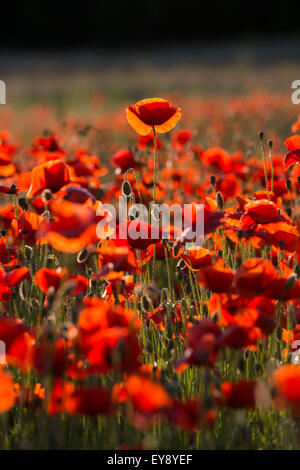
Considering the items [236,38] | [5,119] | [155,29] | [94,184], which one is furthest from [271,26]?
[94,184]

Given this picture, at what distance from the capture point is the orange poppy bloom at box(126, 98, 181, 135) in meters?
1.83

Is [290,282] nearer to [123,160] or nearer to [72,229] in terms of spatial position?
[72,229]

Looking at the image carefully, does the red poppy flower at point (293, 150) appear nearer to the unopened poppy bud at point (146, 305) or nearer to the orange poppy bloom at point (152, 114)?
the orange poppy bloom at point (152, 114)

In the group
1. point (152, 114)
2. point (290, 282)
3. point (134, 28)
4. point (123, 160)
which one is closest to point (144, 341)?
point (290, 282)

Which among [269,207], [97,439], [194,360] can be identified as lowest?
[97,439]

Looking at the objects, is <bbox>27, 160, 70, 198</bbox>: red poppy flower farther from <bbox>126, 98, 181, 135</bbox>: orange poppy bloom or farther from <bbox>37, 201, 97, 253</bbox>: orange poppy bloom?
<bbox>37, 201, 97, 253</bbox>: orange poppy bloom

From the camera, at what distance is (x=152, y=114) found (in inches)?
72.8

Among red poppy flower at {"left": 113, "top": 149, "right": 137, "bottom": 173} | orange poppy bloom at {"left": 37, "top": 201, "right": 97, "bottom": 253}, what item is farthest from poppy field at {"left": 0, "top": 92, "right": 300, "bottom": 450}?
red poppy flower at {"left": 113, "top": 149, "right": 137, "bottom": 173}

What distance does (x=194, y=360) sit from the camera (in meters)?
1.16

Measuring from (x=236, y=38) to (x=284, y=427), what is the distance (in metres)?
35.2

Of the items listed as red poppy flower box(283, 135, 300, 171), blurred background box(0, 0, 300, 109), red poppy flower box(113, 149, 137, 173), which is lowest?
red poppy flower box(283, 135, 300, 171)

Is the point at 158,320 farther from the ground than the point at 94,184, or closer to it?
closer to it

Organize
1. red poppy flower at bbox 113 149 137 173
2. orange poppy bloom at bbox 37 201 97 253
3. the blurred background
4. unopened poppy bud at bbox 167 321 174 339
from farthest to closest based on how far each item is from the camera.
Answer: the blurred background < red poppy flower at bbox 113 149 137 173 < unopened poppy bud at bbox 167 321 174 339 < orange poppy bloom at bbox 37 201 97 253

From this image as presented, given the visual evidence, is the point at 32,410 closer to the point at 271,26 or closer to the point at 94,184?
the point at 94,184
